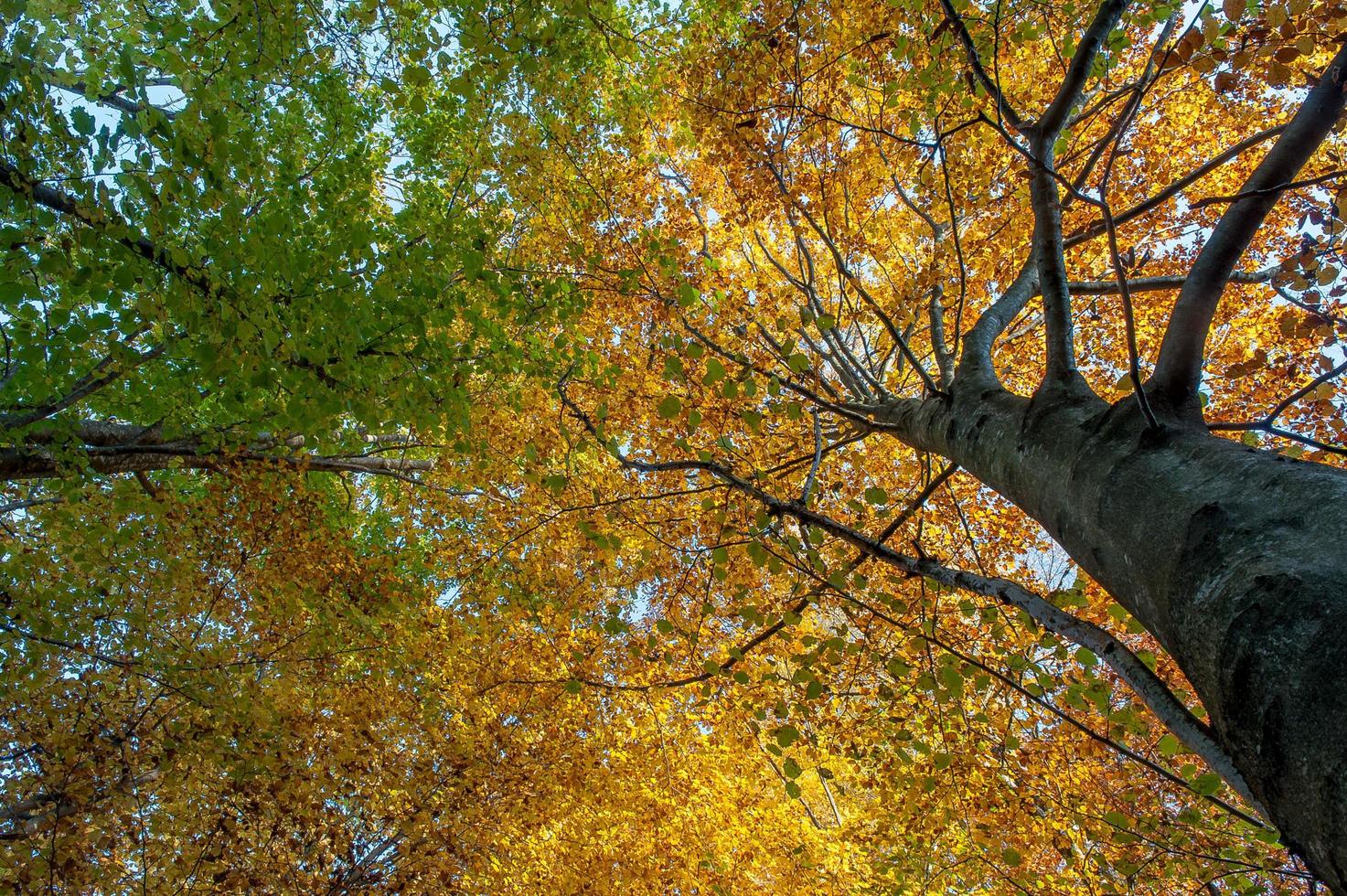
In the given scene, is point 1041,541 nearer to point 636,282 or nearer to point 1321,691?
point 636,282

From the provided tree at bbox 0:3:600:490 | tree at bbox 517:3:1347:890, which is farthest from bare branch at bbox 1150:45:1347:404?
tree at bbox 0:3:600:490

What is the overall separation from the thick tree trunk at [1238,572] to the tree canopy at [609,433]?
0.79 ft

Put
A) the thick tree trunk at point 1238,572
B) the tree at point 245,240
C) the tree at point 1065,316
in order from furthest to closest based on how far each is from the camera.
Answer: the tree at point 245,240, the tree at point 1065,316, the thick tree trunk at point 1238,572

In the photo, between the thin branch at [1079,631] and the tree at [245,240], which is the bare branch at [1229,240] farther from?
the tree at [245,240]

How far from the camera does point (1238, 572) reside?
1.14m

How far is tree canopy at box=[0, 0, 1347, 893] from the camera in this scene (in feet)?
10.4

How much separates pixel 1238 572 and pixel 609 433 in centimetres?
564

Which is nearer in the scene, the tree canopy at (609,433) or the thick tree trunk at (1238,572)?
the thick tree trunk at (1238,572)

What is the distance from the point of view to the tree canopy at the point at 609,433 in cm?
318

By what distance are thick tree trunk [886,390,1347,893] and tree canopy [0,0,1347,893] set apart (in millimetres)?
242

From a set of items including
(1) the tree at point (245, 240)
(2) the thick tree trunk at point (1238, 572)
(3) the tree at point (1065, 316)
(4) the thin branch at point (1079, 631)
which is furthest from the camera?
(1) the tree at point (245, 240)

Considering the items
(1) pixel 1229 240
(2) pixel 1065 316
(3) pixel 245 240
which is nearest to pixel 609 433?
(3) pixel 245 240

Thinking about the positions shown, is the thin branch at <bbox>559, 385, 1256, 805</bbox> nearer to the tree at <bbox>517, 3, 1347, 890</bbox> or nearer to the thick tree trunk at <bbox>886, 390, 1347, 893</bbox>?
the tree at <bbox>517, 3, 1347, 890</bbox>

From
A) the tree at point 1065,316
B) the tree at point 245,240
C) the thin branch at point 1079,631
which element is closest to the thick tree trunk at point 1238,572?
the tree at point 1065,316
